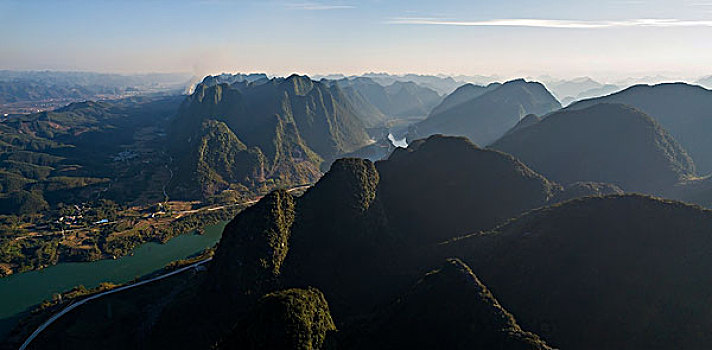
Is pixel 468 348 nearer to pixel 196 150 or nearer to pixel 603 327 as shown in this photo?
pixel 603 327

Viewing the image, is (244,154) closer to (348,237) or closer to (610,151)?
(348,237)

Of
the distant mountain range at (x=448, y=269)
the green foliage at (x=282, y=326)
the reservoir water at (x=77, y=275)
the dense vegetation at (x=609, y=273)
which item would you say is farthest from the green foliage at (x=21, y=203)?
the dense vegetation at (x=609, y=273)

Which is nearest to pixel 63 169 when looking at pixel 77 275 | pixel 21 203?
pixel 21 203

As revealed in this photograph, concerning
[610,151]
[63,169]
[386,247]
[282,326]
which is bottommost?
[63,169]

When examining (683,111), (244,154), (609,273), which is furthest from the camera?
(244,154)

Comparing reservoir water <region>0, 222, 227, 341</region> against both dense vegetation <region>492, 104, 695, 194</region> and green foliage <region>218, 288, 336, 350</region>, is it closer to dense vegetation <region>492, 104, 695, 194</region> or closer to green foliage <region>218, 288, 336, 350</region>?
green foliage <region>218, 288, 336, 350</region>

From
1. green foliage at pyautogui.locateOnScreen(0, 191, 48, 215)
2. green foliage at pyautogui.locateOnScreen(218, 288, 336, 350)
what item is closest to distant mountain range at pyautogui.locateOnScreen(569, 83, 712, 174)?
green foliage at pyautogui.locateOnScreen(218, 288, 336, 350)

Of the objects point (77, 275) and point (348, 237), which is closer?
point (348, 237)

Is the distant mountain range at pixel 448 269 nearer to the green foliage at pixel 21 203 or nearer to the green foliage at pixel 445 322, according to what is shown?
the green foliage at pixel 445 322
